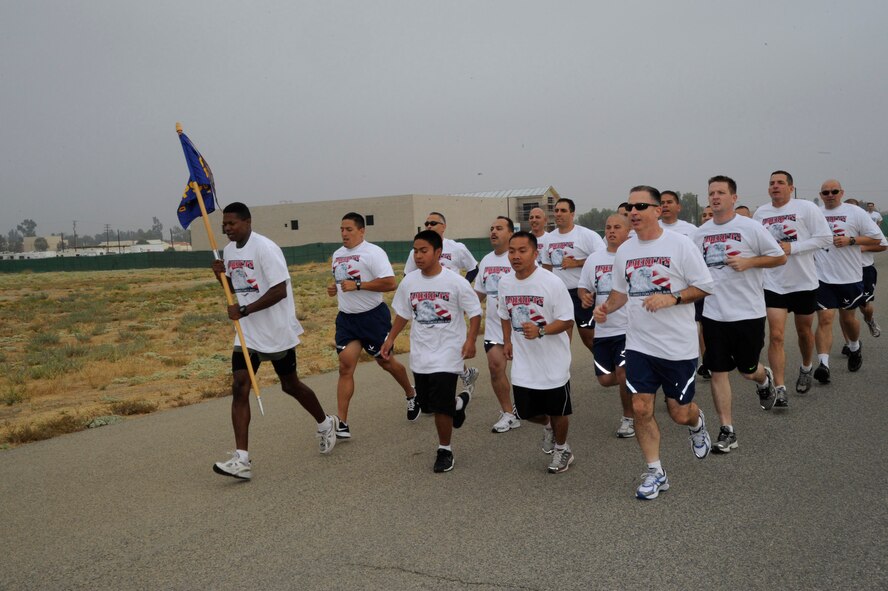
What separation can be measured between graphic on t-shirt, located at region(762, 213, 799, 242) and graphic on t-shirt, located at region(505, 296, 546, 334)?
3393 millimetres

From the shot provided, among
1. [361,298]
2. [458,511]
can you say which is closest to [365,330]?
[361,298]

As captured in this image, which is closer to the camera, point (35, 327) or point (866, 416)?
point (866, 416)

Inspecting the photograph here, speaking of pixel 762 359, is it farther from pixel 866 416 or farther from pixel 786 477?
pixel 786 477

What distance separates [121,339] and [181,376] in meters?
6.74

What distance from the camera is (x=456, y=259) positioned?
8.86 meters

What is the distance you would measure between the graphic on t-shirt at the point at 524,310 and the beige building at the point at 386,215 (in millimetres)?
58309

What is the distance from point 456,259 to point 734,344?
3.61m

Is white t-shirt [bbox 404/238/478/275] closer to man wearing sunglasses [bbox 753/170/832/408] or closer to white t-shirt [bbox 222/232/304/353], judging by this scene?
white t-shirt [bbox 222/232/304/353]

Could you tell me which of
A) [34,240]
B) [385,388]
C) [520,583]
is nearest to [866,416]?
[520,583]

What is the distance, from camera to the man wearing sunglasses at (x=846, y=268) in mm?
8539

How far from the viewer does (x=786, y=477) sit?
5.07 meters

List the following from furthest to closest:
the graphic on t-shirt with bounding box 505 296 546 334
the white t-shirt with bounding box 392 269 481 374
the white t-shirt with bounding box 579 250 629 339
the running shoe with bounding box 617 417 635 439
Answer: the white t-shirt with bounding box 579 250 629 339 < the running shoe with bounding box 617 417 635 439 < the white t-shirt with bounding box 392 269 481 374 < the graphic on t-shirt with bounding box 505 296 546 334

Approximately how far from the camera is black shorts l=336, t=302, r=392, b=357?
7.14 meters

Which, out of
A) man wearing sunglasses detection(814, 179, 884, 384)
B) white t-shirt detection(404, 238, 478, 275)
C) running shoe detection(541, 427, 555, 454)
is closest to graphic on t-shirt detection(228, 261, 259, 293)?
running shoe detection(541, 427, 555, 454)
